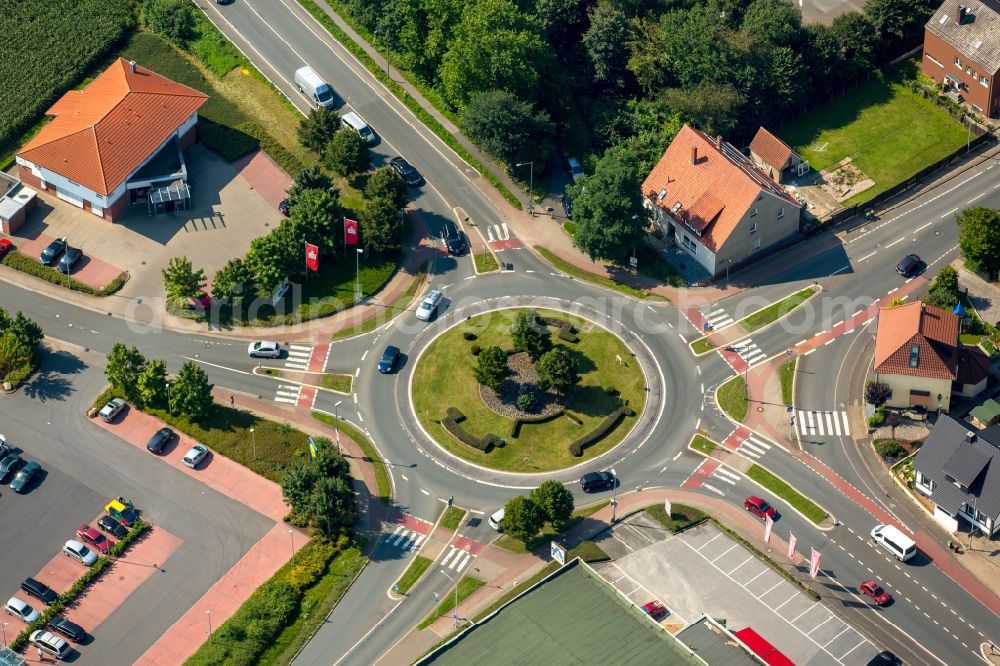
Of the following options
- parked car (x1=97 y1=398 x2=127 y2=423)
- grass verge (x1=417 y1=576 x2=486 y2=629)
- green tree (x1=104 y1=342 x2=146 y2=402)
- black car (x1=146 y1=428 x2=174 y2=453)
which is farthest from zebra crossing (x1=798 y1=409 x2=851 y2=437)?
parked car (x1=97 y1=398 x2=127 y2=423)

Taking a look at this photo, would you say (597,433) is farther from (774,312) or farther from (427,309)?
(774,312)

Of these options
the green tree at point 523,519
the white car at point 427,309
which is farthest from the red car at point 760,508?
the white car at point 427,309

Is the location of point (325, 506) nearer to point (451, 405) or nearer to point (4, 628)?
point (451, 405)

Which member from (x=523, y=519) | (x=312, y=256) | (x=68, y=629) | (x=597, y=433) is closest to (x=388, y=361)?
(x=312, y=256)

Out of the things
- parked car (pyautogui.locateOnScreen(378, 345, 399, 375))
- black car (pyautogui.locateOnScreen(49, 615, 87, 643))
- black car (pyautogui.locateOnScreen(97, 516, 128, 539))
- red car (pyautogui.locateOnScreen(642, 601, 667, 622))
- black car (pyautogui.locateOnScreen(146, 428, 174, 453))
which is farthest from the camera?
parked car (pyautogui.locateOnScreen(378, 345, 399, 375))

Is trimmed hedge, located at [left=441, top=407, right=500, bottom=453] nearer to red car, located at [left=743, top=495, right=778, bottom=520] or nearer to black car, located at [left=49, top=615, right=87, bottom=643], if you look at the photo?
red car, located at [left=743, top=495, right=778, bottom=520]

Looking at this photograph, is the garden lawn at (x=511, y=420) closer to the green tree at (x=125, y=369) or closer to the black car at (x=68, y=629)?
the green tree at (x=125, y=369)
